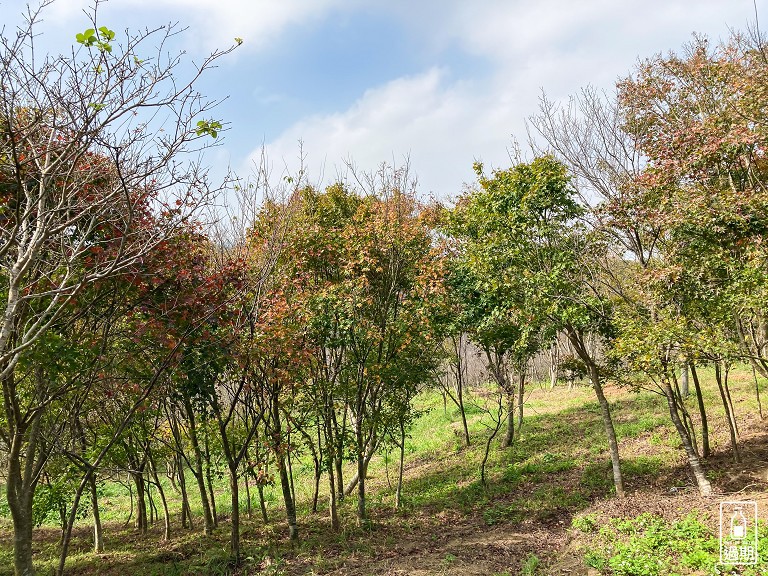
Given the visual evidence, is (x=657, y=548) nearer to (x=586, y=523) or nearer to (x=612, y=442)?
(x=586, y=523)

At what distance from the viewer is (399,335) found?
35.3 feet

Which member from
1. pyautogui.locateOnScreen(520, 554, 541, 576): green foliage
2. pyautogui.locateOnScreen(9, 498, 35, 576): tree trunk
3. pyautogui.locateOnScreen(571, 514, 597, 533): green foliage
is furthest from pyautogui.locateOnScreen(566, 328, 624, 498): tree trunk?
pyautogui.locateOnScreen(9, 498, 35, 576): tree trunk

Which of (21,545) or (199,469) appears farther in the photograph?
(199,469)

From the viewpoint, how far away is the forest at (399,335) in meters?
6.61

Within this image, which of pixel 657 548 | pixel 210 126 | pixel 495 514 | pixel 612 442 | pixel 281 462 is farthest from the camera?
pixel 495 514

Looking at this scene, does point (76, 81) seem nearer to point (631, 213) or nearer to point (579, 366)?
point (631, 213)

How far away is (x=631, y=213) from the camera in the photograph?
9.48 m

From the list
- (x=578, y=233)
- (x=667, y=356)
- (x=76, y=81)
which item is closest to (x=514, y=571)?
(x=667, y=356)

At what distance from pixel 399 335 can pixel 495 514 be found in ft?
15.2

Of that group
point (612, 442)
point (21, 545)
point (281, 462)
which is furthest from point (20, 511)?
point (612, 442)

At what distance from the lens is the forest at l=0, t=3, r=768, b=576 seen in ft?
21.7

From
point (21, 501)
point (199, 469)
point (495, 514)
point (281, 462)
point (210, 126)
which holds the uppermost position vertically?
point (210, 126)

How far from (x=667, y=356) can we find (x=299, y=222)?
7.66m

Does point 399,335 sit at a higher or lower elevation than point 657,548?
higher
